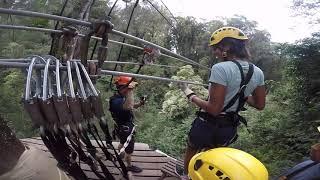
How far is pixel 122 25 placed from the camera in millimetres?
13922

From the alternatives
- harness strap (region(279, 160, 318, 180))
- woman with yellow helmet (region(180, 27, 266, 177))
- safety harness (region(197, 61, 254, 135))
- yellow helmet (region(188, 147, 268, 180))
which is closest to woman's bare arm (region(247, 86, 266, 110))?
woman with yellow helmet (region(180, 27, 266, 177))

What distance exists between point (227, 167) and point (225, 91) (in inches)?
28.7

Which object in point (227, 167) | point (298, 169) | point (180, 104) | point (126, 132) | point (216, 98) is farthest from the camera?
point (180, 104)

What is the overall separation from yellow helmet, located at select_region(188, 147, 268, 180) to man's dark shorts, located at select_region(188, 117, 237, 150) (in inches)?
26.2

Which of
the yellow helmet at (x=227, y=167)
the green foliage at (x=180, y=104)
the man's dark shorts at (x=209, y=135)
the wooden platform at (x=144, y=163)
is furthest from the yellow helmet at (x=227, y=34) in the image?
the green foliage at (x=180, y=104)

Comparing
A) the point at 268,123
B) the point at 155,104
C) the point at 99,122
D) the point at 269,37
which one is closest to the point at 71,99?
the point at 99,122

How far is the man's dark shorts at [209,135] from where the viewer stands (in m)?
3.16

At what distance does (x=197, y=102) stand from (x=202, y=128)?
0.92 feet

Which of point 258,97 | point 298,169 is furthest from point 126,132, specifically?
point 298,169

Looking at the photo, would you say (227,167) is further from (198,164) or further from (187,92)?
(187,92)

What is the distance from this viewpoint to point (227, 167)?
7.59 feet

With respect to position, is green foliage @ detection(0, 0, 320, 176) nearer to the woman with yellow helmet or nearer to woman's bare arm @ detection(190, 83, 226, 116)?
the woman with yellow helmet

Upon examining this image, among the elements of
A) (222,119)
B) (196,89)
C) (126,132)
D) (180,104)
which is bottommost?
(180,104)

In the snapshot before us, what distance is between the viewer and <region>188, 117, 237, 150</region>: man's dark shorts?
3156mm
